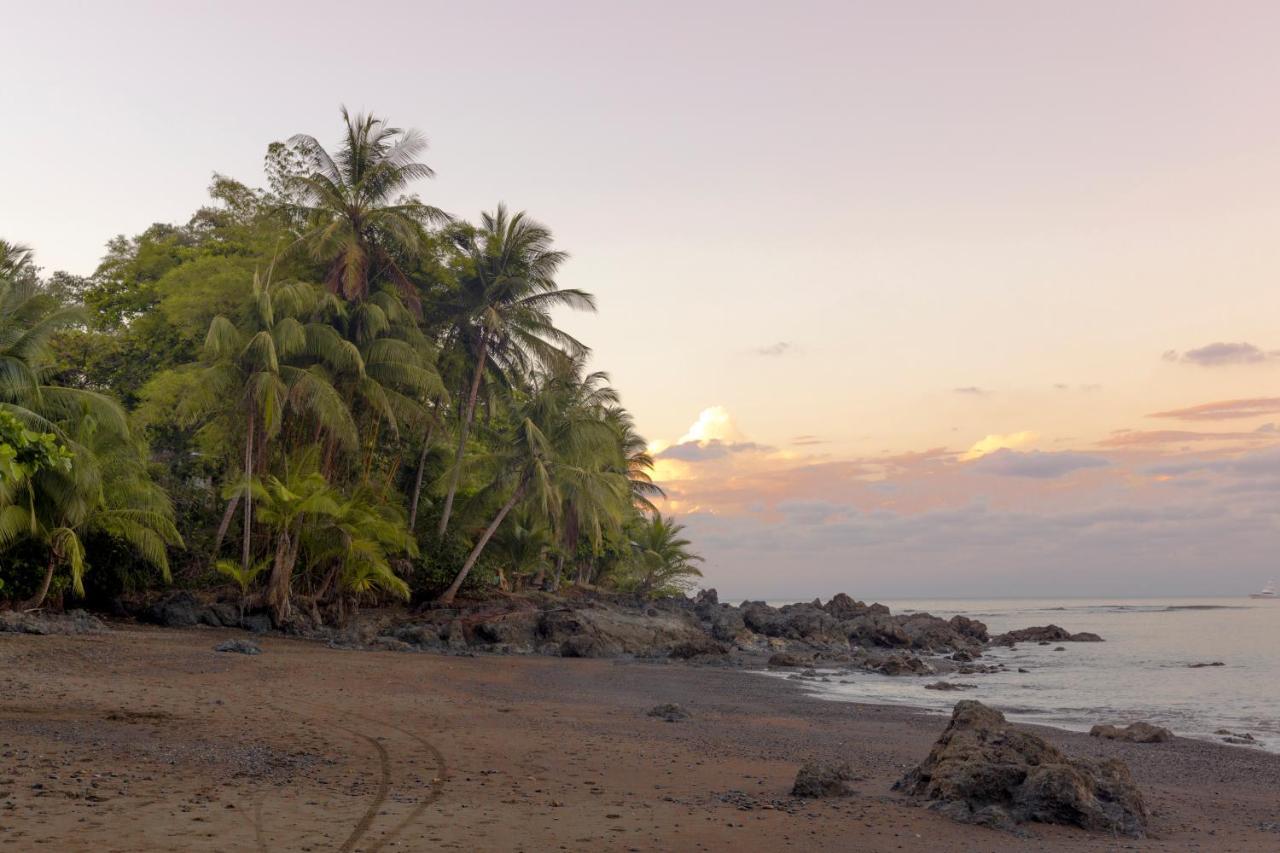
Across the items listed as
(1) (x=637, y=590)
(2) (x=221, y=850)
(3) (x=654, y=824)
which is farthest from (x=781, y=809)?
(1) (x=637, y=590)

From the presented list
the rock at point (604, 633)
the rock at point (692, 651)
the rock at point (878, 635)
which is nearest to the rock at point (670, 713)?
the rock at point (604, 633)

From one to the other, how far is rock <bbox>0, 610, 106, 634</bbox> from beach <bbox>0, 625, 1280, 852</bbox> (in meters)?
1.95

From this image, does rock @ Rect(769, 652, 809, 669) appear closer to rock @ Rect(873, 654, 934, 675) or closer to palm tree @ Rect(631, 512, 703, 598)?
rock @ Rect(873, 654, 934, 675)

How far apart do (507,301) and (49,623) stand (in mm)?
15909

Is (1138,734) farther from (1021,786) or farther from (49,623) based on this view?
(49,623)

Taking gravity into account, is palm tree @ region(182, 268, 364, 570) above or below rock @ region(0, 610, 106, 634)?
above

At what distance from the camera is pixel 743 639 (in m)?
33.7

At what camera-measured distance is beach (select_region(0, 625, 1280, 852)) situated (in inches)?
254

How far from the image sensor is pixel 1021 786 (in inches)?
313

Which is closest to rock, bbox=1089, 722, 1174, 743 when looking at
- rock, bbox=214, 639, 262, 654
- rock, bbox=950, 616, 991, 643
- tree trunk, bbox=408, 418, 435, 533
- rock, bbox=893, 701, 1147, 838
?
rock, bbox=893, 701, 1147, 838

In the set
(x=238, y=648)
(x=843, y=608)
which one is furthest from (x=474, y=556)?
(x=843, y=608)

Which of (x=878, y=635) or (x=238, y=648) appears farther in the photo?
(x=878, y=635)

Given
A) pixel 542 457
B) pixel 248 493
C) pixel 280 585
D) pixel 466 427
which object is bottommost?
pixel 280 585

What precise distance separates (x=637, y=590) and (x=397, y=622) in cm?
3147
